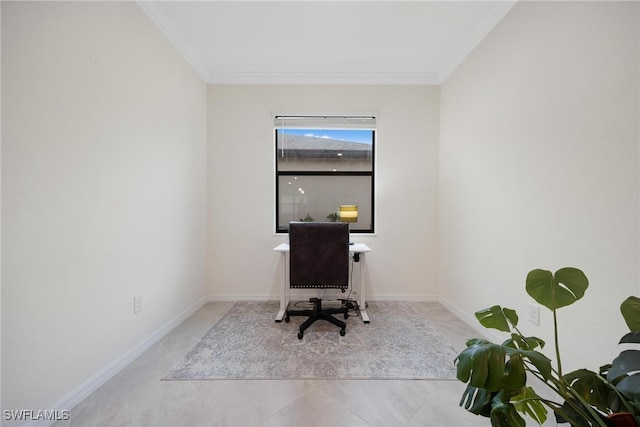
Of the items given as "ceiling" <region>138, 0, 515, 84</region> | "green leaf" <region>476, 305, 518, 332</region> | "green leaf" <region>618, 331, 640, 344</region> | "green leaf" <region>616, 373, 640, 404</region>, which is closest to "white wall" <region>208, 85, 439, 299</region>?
"ceiling" <region>138, 0, 515, 84</region>

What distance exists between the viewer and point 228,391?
1417 millimetres

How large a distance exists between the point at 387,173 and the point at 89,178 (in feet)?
8.54

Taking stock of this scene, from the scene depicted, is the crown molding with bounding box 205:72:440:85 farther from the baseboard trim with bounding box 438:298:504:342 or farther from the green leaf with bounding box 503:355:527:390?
the green leaf with bounding box 503:355:527:390

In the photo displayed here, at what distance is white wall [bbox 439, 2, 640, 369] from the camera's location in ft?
3.81

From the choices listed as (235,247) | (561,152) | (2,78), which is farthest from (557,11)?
(235,247)

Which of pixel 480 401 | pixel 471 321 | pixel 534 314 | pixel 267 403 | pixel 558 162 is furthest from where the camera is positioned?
pixel 471 321

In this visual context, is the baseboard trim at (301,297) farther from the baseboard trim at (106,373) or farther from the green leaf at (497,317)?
the green leaf at (497,317)

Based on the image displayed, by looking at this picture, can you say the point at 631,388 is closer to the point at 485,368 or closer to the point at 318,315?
the point at 485,368

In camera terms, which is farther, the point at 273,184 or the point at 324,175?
the point at 324,175

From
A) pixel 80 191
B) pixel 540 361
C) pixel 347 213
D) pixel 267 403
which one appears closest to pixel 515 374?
pixel 540 361

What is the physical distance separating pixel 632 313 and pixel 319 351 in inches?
64.4

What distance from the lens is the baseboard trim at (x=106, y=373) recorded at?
4.08 feet

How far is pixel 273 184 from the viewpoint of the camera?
9.37 ft

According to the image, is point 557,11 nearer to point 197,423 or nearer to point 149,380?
point 197,423
